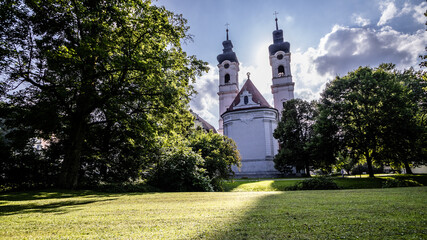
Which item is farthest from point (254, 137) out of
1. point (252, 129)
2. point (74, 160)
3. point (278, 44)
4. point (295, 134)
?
point (74, 160)

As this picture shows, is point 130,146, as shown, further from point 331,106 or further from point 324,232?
point 331,106

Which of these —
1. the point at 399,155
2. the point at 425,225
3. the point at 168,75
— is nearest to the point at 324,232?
the point at 425,225

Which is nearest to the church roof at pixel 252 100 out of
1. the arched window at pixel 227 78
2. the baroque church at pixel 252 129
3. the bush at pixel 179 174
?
the baroque church at pixel 252 129

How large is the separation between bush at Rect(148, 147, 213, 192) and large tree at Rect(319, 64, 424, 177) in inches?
480

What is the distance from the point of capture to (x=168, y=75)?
484 inches

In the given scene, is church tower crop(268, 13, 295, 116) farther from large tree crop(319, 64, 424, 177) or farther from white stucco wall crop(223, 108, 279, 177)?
large tree crop(319, 64, 424, 177)

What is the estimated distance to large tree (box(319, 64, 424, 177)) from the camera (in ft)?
55.5

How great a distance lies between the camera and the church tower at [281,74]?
156 feet

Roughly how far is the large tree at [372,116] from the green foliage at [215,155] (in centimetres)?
845

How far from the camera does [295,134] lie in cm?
3000

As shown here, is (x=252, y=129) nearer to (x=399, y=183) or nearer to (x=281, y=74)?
(x=281, y=74)

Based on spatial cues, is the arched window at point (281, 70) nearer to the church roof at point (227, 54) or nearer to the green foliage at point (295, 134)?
the church roof at point (227, 54)

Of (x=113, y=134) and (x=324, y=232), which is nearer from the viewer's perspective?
(x=324, y=232)

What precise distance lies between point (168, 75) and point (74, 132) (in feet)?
19.1
